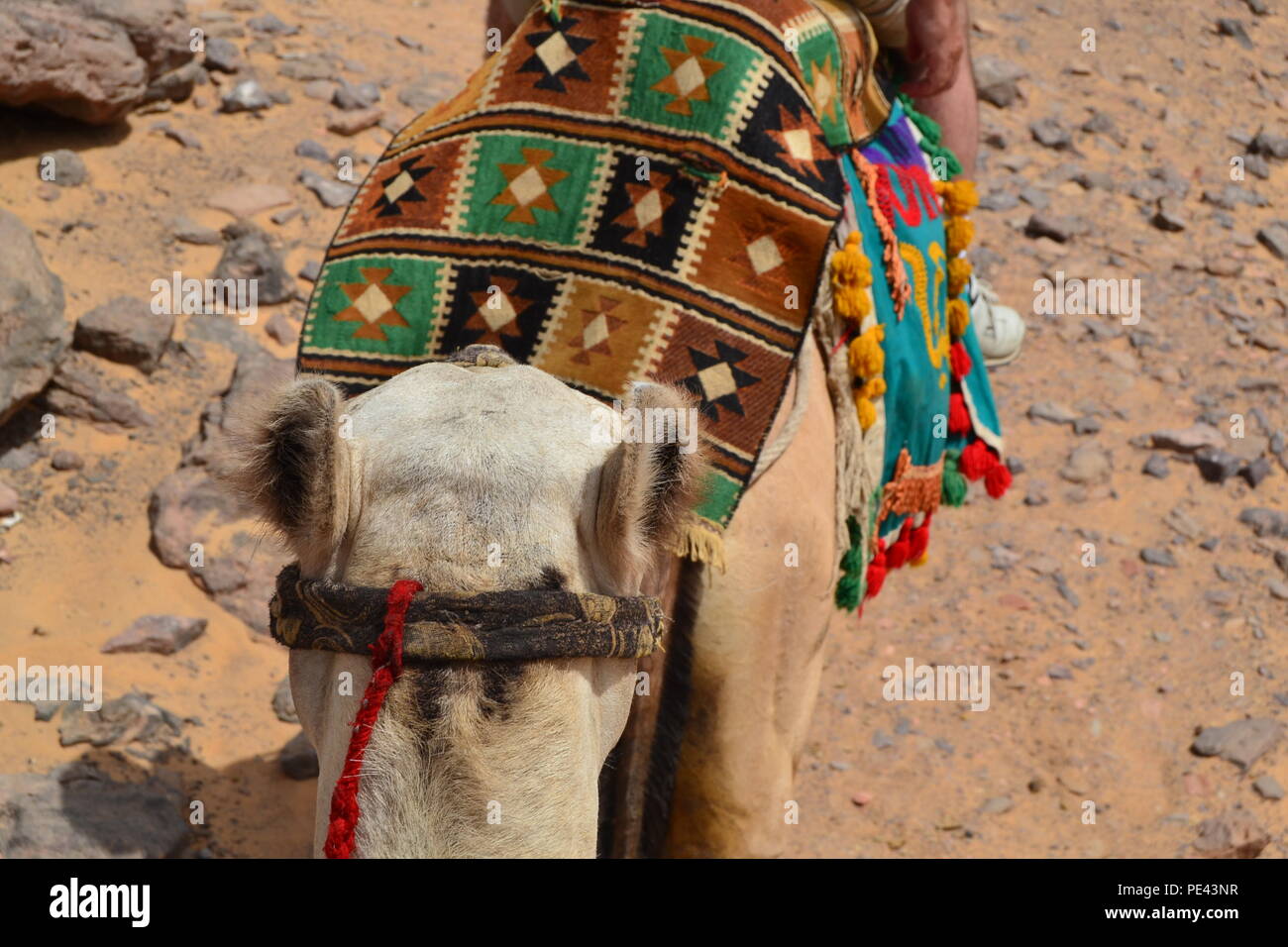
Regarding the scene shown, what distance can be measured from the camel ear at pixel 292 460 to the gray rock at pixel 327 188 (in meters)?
5.70

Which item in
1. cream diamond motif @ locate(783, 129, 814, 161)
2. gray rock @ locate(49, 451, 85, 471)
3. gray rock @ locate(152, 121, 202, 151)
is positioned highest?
gray rock @ locate(152, 121, 202, 151)

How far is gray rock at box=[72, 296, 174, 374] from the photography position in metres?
6.12

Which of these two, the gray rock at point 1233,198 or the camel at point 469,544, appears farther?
the gray rock at point 1233,198

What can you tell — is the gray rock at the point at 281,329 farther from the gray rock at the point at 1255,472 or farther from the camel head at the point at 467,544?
the gray rock at the point at 1255,472

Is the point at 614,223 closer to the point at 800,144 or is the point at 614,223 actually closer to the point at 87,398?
the point at 800,144

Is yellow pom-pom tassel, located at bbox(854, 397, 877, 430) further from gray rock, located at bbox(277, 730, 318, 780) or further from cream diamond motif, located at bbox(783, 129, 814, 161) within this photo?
gray rock, located at bbox(277, 730, 318, 780)

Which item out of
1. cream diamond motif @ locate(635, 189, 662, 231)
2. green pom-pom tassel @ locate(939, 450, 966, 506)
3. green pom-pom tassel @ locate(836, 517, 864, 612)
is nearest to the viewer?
cream diamond motif @ locate(635, 189, 662, 231)

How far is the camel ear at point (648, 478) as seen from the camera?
206cm

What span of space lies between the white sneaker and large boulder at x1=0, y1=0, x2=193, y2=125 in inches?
182

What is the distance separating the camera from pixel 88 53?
276 inches

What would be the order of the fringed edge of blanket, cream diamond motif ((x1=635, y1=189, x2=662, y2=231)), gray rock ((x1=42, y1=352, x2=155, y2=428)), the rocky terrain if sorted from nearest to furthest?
the fringed edge of blanket
cream diamond motif ((x1=635, y1=189, x2=662, y2=231))
the rocky terrain
gray rock ((x1=42, y1=352, x2=155, y2=428))

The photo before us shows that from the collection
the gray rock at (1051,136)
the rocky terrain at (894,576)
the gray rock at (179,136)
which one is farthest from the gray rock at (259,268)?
the gray rock at (1051,136)

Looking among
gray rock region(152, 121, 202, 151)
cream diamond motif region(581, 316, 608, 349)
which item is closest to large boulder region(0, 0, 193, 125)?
gray rock region(152, 121, 202, 151)

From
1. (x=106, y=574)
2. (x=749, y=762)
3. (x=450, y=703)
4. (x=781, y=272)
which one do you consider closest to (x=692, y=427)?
(x=450, y=703)
